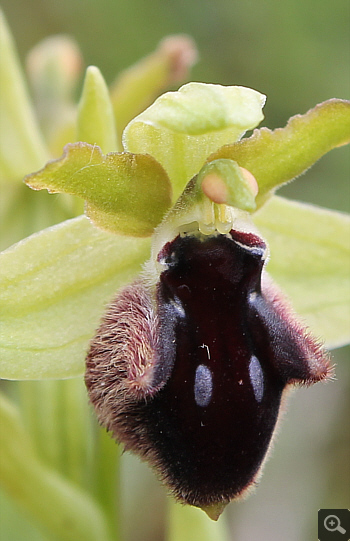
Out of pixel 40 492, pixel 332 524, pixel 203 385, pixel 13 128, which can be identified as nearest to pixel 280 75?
pixel 13 128

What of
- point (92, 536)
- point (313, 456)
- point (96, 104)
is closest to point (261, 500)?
point (313, 456)

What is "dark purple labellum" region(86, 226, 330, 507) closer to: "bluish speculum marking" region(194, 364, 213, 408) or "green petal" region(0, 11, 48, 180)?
"bluish speculum marking" region(194, 364, 213, 408)

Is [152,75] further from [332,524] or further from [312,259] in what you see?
[332,524]

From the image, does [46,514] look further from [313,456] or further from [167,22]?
[167,22]

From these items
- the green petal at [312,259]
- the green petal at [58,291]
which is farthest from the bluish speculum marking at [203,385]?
the green petal at [312,259]

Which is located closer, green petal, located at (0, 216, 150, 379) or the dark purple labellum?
the dark purple labellum

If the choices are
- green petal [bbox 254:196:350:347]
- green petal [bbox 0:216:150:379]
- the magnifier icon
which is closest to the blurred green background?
the magnifier icon

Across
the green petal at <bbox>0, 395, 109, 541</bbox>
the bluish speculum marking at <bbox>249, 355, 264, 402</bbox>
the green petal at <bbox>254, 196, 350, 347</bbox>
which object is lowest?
the green petal at <bbox>0, 395, 109, 541</bbox>
